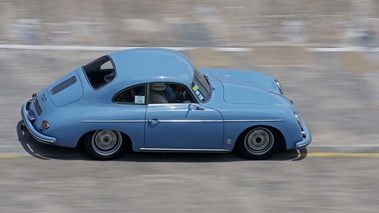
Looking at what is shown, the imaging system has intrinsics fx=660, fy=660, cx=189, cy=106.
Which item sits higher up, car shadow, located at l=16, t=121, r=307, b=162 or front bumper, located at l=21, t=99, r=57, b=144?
front bumper, located at l=21, t=99, r=57, b=144

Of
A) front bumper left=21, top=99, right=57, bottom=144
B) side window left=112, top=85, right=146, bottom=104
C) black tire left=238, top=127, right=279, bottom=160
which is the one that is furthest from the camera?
black tire left=238, top=127, right=279, bottom=160

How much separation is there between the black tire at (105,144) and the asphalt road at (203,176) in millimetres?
112

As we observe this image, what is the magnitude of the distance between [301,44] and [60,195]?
7422 millimetres

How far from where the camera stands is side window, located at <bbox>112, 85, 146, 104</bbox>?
916 cm

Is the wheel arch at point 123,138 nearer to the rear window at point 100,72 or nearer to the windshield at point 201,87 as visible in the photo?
the rear window at point 100,72

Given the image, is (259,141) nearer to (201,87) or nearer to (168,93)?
(201,87)

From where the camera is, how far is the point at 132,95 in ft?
30.1

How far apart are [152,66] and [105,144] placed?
129 centimetres

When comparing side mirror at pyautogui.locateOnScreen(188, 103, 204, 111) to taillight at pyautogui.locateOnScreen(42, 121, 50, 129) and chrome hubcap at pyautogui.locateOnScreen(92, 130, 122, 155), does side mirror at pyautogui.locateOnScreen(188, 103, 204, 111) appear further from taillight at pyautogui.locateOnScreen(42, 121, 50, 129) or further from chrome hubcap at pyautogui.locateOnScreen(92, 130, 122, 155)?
taillight at pyautogui.locateOnScreen(42, 121, 50, 129)

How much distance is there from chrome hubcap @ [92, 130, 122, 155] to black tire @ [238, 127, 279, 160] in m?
1.75

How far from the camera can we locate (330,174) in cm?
919

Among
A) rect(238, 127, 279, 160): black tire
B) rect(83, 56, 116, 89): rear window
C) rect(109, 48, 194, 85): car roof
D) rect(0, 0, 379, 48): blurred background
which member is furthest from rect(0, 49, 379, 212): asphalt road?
rect(0, 0, 379, 48): blurred background

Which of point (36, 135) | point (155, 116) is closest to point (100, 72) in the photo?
point (155, 116)

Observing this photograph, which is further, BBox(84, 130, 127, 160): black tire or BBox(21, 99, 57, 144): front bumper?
BBox(84, 130, 127, 160): black tire
